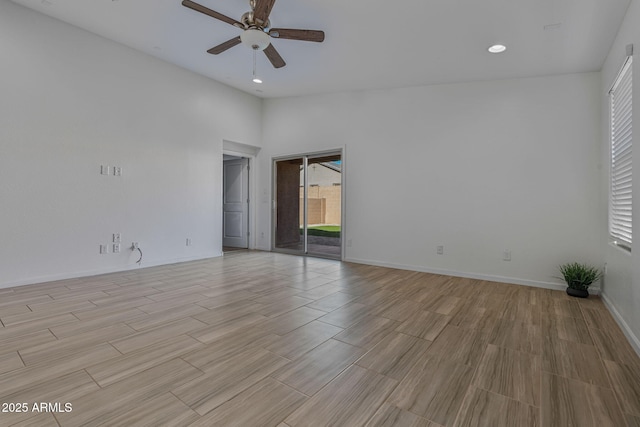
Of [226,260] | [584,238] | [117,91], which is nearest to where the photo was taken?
[584,238]

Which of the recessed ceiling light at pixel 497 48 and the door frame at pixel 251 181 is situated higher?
the recessed ceiling light at pixel 497 48

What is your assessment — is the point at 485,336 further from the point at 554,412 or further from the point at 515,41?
the point at 515,41

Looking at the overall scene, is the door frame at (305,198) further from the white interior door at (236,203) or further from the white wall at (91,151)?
the white wall at (91,151)

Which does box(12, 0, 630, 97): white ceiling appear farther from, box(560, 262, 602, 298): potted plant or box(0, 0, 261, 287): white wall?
box(560, 262, 602, 298): potted plant

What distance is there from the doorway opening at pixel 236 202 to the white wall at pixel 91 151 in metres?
1.27

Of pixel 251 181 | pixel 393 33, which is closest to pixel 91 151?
pixel 251 181

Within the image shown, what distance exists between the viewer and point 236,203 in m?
7.23

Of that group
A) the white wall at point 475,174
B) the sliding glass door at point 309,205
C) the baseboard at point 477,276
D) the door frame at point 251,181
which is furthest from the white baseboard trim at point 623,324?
the door frame at point 251,181

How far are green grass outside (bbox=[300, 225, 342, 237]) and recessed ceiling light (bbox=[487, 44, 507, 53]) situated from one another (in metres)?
3.64

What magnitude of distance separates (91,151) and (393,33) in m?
4.22

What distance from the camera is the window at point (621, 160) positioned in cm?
275

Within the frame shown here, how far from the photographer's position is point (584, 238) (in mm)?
3830

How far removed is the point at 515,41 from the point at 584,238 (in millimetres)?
2561

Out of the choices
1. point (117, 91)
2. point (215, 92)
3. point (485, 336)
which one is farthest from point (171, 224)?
point (485, 336)
